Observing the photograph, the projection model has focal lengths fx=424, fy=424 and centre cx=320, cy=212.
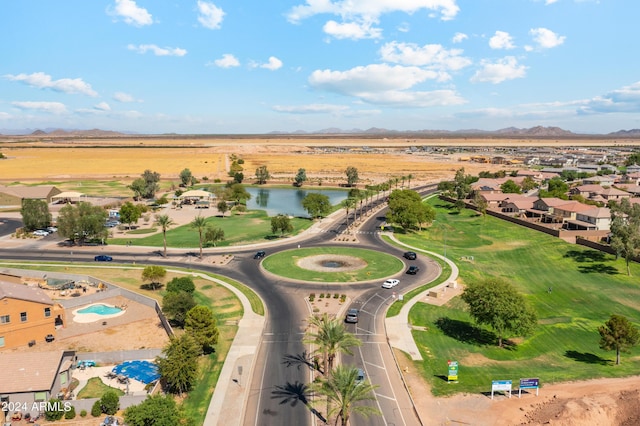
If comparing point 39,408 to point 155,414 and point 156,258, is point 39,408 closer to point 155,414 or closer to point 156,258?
point 155,414

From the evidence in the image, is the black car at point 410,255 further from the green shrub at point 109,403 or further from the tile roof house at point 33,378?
the tile roof house at point 33,378

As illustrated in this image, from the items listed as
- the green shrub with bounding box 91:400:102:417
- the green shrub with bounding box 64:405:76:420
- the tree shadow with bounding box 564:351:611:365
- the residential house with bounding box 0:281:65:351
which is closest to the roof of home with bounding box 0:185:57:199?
the residential house with bounding box 0:281:65:351

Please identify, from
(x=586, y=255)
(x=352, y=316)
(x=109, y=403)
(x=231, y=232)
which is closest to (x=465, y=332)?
(x=352, y=316)

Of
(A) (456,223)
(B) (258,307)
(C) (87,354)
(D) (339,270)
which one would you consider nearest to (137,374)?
(C) (87,354)

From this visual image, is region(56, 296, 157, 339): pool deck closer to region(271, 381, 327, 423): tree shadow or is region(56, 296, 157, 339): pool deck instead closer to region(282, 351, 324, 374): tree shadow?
region(282, 351, 324, 374): tree shadow

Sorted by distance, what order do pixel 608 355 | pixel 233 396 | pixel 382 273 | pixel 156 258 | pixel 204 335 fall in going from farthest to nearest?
pixel 156 258
pixel 382 273
pixel 608 355
pixel 204 335
pixel 233 396

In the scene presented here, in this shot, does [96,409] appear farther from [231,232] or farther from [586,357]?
[231,232]

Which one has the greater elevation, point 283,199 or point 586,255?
point 283,199
